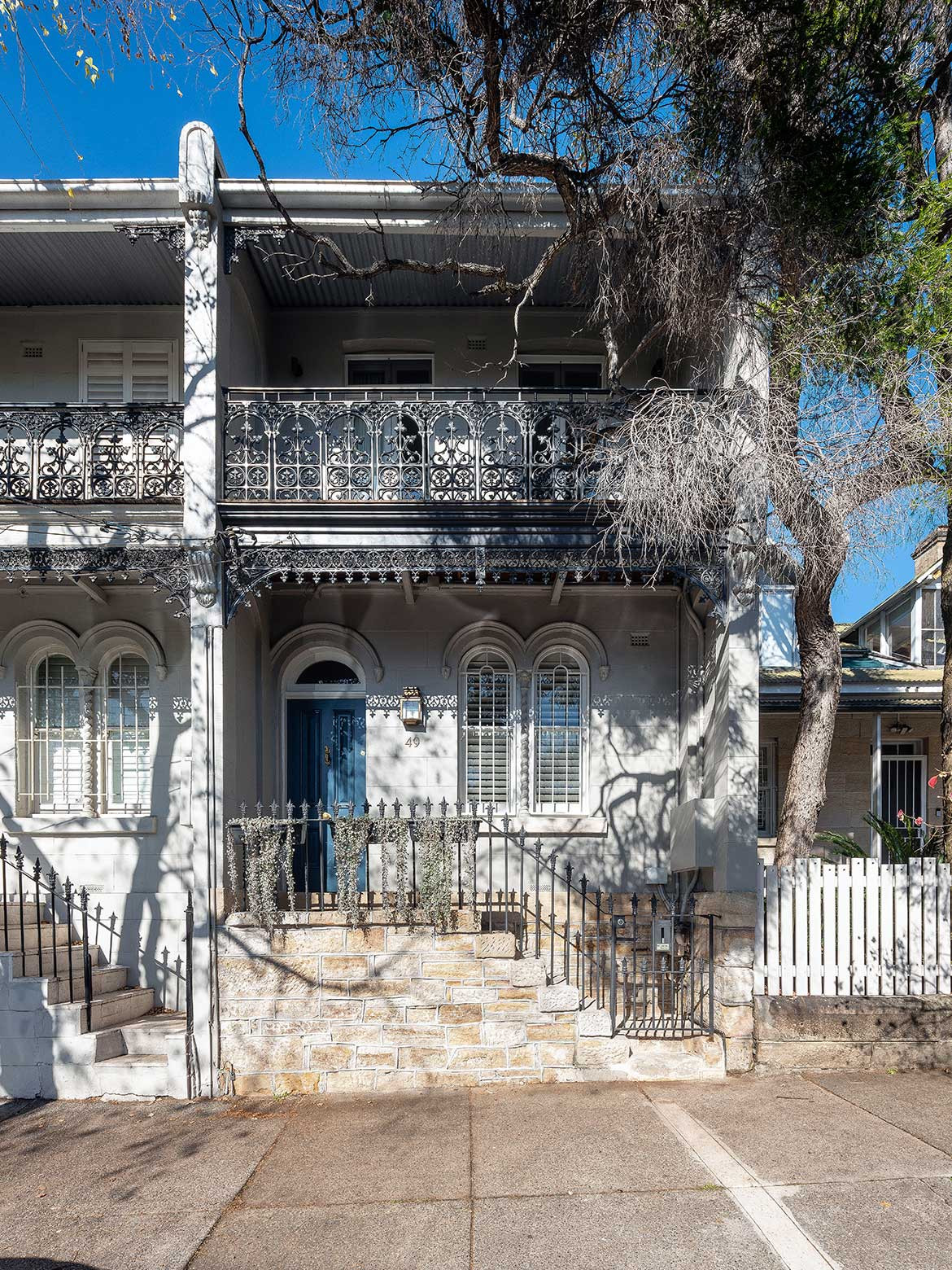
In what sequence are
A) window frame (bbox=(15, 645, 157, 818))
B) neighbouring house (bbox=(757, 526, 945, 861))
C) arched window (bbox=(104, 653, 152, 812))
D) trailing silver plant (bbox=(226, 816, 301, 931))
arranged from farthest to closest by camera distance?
neighbouring house (bbox=(757, 526, 945, 861)) → arched window (bbox=(104, 653, 152, 812)) → window frame (bbox=(15, 645, 157, 818)) → trailing silver plant (bbox=(226, 816, 301, 931))

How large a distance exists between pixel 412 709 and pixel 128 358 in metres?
5.44

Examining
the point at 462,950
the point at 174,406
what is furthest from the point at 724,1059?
the point at 174,406

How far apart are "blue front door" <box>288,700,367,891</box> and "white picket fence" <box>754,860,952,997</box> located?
476 centimetres

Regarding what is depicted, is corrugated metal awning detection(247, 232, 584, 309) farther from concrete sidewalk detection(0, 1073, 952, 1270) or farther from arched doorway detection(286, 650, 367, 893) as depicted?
concrete sidewalk detection(0, 1073, 952, 1270)

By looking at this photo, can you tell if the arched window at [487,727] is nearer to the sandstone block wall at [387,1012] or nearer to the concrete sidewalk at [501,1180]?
the sandstone block wall at [387,1012]

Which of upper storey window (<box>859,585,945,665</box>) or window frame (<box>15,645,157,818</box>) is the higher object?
upper storey window (<box>859,585,945,665</box>)

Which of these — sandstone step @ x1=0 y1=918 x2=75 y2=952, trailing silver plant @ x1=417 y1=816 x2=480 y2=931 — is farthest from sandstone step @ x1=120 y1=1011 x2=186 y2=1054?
trailing silver plant @ x1=417 y1=816 x2=480 y2=931

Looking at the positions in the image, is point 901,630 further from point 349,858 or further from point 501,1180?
point 501,1180

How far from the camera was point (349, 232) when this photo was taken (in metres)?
8.86

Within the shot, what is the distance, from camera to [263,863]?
7785mm

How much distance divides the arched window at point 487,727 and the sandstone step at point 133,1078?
425 centimetres

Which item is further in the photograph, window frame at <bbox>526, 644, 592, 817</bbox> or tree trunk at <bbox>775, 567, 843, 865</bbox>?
window frame at <bbox>526, 644, 592, 817</bbox>

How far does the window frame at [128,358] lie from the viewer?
10516 mm

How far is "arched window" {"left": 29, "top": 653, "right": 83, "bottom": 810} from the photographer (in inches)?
396
